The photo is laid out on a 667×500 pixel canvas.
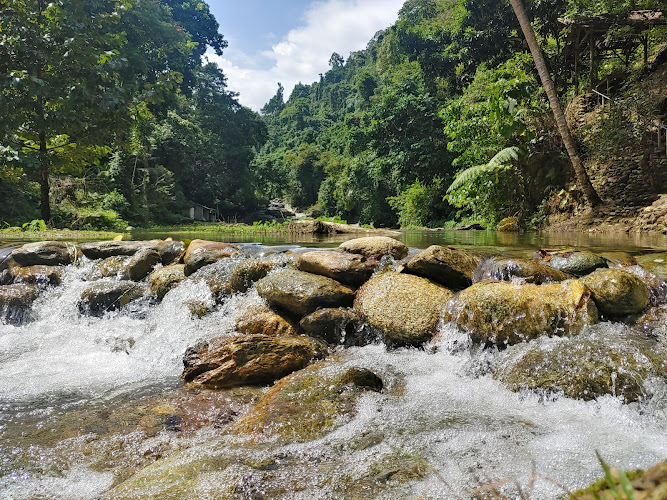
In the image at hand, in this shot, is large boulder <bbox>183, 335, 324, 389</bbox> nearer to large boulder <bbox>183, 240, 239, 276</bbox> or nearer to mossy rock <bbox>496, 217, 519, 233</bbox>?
large boulder <bbox>183, 240, 239, 276</bbox>

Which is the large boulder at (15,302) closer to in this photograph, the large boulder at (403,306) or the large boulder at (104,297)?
the large boulder at (104,297)

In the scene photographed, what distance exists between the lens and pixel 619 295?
388 centimetres

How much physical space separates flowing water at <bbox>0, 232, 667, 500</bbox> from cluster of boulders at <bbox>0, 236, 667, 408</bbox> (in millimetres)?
147

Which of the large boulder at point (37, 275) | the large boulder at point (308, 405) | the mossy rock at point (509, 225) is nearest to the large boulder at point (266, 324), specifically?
the large boulder at point (308, 405)

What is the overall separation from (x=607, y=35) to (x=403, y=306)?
493 inches

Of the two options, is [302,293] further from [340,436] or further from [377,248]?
[340,436]

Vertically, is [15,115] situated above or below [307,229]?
above

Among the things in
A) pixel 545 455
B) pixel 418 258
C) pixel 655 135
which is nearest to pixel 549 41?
pixel 655 135

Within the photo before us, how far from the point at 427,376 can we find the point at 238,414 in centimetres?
160

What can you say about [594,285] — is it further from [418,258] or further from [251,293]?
[251,293]

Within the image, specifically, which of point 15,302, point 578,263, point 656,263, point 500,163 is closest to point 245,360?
point 578,263

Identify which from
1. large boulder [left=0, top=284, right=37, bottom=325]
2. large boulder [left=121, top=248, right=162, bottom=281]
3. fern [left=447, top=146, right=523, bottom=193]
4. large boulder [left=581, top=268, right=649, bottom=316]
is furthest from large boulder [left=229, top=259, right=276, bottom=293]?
fern [left=447, top=146, right=523, bottom=193]

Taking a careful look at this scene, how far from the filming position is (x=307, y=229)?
13.9m

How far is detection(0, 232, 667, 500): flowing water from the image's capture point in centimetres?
215
